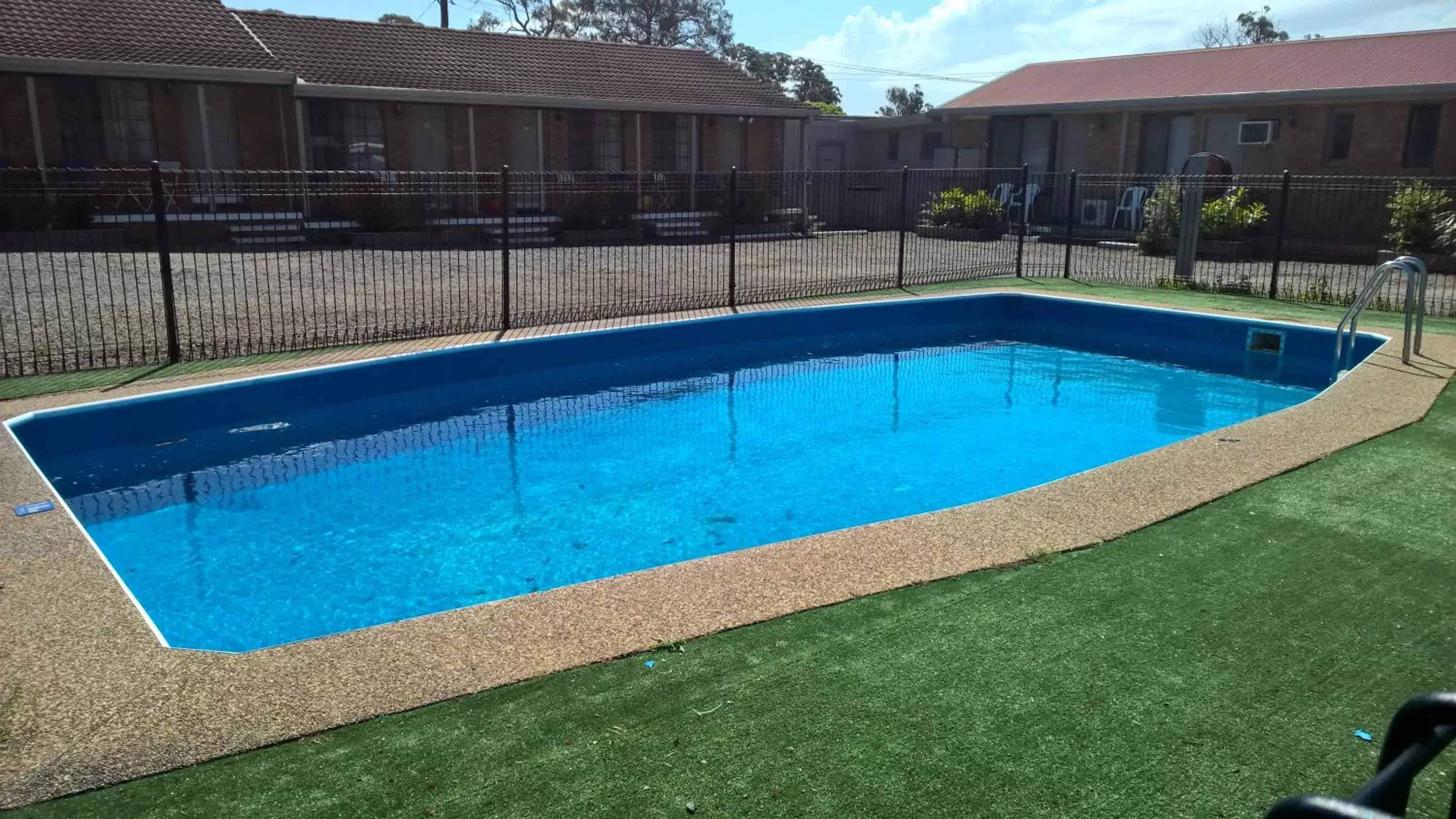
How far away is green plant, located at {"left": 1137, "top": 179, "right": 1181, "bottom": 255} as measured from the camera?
Result: 1952cm

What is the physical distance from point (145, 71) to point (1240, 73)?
76.3 ft

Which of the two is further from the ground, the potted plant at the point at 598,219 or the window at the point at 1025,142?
the window at the point at 1025,142

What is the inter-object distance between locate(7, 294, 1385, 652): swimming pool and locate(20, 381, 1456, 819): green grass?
251cm

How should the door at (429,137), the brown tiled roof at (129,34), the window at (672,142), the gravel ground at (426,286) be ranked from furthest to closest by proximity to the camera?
1. the window at (672,142)
2. the door at (429,137)
3. the brown tiled roof at (129,34)
4. the gravel ground at (426,286)

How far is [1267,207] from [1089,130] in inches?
227

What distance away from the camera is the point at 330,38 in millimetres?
23312

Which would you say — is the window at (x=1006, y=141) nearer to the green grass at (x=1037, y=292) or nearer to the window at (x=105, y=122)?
the green grass at (x=1037, y=292)

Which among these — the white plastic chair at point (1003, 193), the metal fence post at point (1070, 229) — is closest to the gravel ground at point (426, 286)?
the metal fence post at point (1070, 229)

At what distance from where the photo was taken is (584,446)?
353 inches

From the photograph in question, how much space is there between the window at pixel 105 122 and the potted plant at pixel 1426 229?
22.5 m

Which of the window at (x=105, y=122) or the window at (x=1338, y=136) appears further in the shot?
the window at (x=1338, y=136)

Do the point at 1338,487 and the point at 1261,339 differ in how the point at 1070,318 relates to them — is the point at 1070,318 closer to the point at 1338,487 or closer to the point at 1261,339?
the point at 1261,339

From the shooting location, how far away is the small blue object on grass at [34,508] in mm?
5555

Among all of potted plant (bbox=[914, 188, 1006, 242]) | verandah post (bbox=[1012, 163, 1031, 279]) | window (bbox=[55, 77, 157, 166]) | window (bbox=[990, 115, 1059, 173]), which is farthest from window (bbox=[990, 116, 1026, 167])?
window (bbox=[55, 77, 157, 166])
